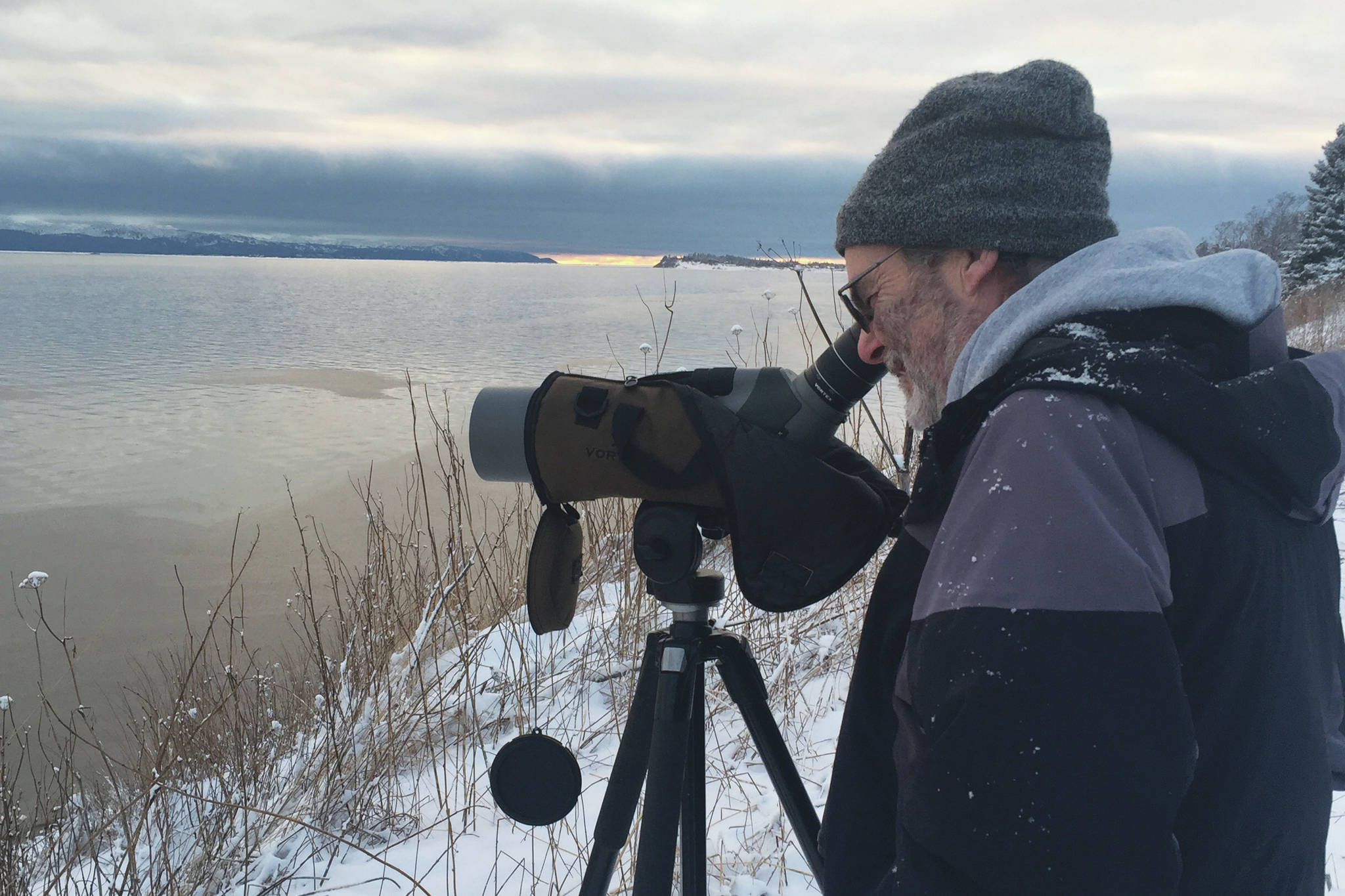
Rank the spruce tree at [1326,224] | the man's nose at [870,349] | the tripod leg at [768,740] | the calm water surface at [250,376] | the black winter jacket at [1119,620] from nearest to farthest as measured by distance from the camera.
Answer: the black winter jacket at [1119,620], the man's nose at [870,349], the tripod leg at [768,740], the calm water surface at [250,376], the spruce tree at [1326,224]

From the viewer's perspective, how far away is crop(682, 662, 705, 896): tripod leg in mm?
1188

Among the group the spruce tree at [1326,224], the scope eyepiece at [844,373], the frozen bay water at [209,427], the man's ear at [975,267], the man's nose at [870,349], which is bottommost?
the frozen bay water at [209,427]

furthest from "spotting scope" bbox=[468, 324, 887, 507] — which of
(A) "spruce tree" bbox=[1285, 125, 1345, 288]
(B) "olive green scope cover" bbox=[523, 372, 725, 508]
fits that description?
(A) "spruce tree" bbox=[1285, 125, 1345, 288]

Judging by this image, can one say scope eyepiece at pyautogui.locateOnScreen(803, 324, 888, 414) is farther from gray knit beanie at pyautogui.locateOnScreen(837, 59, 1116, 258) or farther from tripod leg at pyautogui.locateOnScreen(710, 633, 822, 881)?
tripod leg at pyautogui.locateOnScreen(710, 633, 822, 881)

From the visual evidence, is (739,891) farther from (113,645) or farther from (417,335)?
(417,335)

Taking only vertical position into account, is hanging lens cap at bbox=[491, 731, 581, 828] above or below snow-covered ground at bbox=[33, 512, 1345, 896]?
above

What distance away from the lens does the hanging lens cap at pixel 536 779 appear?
1.18 metres

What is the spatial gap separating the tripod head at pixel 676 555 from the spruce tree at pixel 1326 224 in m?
22.6

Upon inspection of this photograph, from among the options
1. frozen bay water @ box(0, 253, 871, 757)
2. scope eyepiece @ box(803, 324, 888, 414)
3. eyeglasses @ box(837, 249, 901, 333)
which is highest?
eyeglasses @ box(837, 249, 901, 333)

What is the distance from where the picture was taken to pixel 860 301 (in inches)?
41.1

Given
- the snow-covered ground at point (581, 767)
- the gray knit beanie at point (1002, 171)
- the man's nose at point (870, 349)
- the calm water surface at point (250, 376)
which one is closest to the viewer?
the gray knit beanie at point (1002, 171)

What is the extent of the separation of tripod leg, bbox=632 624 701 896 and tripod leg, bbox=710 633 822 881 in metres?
0.10

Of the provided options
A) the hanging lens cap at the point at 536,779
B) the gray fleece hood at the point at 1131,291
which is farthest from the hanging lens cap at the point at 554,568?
the gray fleece hood at the point at 1131,291

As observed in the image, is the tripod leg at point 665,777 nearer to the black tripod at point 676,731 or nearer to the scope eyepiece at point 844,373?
the black tripod at point 676,731
